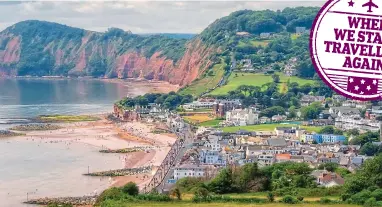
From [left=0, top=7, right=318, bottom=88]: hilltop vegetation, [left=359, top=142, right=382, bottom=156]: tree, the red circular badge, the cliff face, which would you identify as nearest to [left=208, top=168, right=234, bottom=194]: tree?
[left=359, top=142, right=382, bottom=156]: tree

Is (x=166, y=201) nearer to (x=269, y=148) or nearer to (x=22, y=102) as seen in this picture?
(x=269, y=148)

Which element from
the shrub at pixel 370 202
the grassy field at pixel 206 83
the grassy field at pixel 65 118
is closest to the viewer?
the shrub at pixel 370 202

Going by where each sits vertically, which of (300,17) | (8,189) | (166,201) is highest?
(300,17)

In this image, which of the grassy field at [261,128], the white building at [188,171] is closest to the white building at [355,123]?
the grassy field at [261,128]

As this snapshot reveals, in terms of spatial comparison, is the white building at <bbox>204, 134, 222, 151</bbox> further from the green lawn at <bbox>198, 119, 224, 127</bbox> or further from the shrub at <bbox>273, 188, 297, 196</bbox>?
the shrub at <bbox>273, 188, 297, 196</bbox>

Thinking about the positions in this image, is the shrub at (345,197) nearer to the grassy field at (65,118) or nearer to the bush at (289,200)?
the bush at (289,200)

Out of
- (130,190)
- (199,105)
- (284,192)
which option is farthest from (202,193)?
(199,105)

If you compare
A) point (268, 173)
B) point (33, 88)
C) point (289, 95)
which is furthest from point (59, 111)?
point (268, 173)
